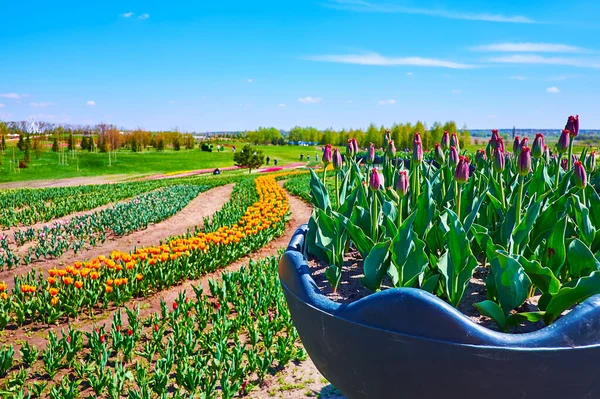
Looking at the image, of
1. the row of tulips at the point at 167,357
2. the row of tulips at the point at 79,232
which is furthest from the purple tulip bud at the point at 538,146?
the row of tulips at the point at 79,232

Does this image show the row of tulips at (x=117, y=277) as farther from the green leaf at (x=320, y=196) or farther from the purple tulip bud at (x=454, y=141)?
the purple tulip bud at (x=454, y=141)

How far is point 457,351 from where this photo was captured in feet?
3.11

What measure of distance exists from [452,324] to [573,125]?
1.38 metres

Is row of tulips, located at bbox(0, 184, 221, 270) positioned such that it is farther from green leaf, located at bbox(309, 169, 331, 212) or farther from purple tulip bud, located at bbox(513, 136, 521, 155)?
purple tulip bud, located at bbox(513, 136, 521, 155)

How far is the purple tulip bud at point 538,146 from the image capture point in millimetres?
1992

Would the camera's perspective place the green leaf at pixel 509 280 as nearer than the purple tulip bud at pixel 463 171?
Yes

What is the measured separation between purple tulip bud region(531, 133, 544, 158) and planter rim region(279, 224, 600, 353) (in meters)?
1.19

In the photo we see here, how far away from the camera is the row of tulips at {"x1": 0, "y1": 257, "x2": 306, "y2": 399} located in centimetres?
355

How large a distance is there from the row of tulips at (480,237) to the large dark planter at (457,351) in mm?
174

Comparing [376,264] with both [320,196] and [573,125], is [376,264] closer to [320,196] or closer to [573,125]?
[320,196]

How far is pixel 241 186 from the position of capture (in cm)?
1800

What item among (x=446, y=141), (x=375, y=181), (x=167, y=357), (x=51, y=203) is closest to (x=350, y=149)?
(x=446, y=141)

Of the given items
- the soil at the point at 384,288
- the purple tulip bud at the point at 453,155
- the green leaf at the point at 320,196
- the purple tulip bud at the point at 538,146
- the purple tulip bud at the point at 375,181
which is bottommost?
the soil at the point at 384,288

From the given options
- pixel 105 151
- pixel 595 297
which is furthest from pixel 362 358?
pixel 105 151
